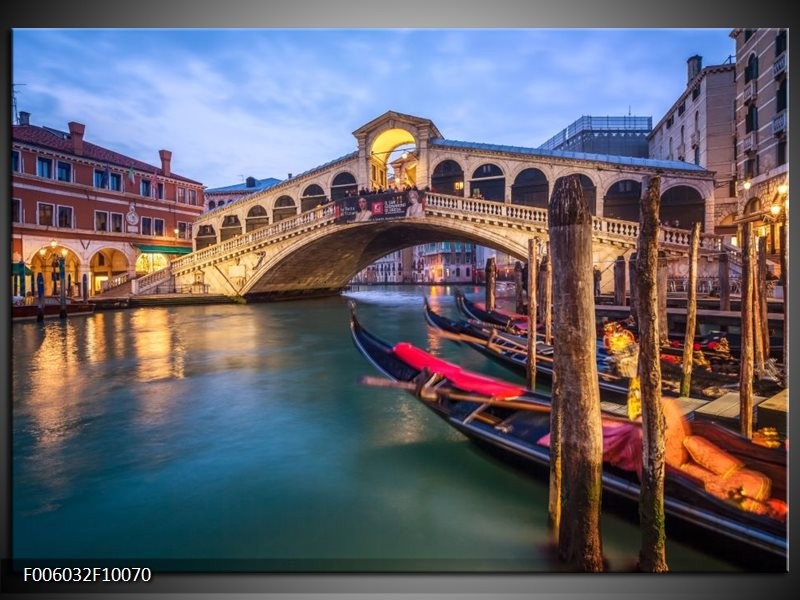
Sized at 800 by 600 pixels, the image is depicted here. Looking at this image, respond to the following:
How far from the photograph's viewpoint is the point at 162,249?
16.0 metres

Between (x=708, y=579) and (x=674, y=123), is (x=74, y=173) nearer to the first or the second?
(x=708, y=579)

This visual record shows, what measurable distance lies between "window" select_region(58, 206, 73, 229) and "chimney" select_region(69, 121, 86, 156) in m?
1.78

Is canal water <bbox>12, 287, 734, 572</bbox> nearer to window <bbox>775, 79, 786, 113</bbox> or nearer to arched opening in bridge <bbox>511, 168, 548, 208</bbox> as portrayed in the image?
arched opening in bridge <bbox>511, 168, 548, 208</bbox>

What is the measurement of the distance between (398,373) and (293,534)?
1657 mm

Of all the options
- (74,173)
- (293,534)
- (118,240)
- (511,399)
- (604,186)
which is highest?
(74,173)

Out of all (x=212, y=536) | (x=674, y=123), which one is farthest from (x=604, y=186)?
(x=212, y=536)

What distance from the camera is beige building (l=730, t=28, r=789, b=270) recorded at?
9.24 meters

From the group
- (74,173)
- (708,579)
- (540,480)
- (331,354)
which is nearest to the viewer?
(708,579)

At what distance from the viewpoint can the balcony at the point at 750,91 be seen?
33.5ft

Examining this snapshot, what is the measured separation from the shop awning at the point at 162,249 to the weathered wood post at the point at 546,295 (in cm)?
1394

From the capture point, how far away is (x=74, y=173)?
13211 millimetres

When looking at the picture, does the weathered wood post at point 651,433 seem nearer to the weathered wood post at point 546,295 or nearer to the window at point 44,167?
the weathered wood post at point 546,295

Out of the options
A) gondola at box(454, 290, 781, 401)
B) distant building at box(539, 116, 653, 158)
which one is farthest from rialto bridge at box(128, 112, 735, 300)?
distant building at box(539, 116, 653, 158)

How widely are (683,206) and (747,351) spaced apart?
11.2 m
